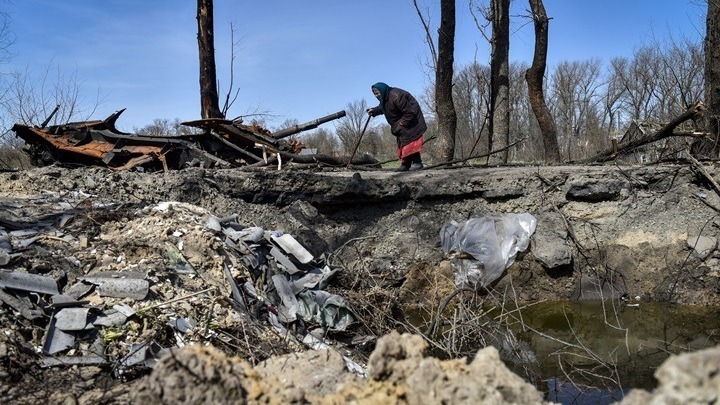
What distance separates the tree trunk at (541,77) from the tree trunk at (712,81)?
8.81ft

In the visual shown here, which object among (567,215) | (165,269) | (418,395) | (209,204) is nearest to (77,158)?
(209,204)

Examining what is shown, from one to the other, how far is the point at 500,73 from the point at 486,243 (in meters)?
6.17

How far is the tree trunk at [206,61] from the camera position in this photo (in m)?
11.7

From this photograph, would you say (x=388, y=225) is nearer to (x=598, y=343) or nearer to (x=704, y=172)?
(x=598, y=343)

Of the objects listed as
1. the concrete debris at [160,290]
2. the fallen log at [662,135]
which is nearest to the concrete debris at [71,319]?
the concrete debris at [160,290]

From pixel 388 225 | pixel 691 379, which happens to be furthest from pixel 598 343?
pixel 691 379

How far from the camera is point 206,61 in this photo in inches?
466

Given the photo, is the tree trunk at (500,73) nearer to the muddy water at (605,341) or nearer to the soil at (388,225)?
the soil at (388,225)

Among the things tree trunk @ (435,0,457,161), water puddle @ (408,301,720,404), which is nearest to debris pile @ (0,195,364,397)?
water puddle @ (408,301,720,404)

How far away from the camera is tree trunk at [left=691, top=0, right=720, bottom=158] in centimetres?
888

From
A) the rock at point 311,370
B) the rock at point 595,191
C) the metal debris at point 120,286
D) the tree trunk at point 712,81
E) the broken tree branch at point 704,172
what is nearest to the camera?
the rock at point 311,370

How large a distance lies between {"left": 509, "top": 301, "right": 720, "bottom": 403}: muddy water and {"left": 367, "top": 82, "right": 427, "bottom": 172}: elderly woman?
3.47m

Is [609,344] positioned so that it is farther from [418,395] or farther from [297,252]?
[418,395]

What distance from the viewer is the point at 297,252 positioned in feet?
20.6
